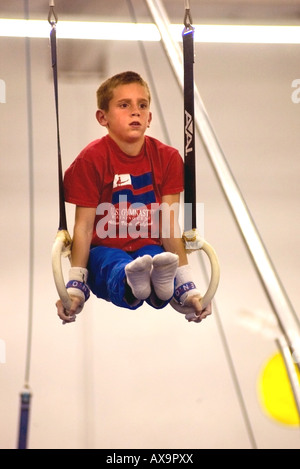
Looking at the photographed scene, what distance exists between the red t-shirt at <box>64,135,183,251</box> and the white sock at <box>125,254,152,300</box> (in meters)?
0.29

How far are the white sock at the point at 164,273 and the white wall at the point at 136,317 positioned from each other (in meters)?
2.57

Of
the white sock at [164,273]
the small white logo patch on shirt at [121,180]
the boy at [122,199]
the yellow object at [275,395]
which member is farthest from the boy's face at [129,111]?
the yellow object at [275,395]

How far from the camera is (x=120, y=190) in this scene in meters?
2.70

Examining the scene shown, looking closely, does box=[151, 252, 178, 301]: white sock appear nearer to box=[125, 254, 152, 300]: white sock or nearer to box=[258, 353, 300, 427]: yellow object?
box=[125, 254, 152, 300]: white sock

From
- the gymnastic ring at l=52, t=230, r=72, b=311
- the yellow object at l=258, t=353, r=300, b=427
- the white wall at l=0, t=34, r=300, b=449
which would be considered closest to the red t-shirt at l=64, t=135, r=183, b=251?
the gymnastic ring at l=52, t=230, r=72, b=311

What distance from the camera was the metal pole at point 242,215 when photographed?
2387 millimetres

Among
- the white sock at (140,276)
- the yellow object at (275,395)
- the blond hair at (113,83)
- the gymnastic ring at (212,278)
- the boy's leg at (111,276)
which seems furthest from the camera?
the yellow object at (275,395)

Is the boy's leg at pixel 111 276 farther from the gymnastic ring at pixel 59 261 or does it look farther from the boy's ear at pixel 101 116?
the boy's ear at pixel 101 116

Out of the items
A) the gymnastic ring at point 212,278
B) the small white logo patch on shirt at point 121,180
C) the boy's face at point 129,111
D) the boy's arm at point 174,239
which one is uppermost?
the boy's face at point 129,111

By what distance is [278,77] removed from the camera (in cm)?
536

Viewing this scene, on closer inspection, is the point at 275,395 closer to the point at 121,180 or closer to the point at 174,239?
the point at 174,239

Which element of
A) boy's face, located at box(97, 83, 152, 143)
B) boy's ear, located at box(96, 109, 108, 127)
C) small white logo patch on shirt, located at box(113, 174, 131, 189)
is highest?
boy's ear, located at box(96, 109, 108, 127)

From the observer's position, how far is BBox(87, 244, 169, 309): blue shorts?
2475mm

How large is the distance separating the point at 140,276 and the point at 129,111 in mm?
621
